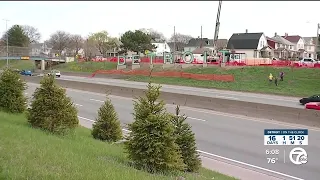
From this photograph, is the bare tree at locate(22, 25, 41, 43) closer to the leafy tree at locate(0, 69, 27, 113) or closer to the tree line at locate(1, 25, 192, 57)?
the tree line at locate(1, 25, 192, 57)

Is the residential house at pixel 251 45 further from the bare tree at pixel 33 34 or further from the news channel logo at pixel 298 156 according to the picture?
the bare tree at pixel 33 34

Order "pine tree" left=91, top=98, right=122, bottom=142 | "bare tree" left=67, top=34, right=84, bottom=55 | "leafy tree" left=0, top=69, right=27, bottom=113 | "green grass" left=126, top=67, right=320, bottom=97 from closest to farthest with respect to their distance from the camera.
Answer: "pine tree" left=91, top=98, right=122, bottom=142 < "leafy tree" left=0, top=69, right=27, bottom=113 < "green grass" left=126, top=67, right=320, bottom=97 < "bare tree" left=67, top=34, right=84, bottom=55

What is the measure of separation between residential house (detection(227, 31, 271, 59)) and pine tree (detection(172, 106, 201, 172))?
74.1 m

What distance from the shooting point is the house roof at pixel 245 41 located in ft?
273

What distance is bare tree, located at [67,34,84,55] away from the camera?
149 metres

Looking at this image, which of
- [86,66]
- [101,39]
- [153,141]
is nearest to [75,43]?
[101,39]

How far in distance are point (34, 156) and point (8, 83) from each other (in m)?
10.7

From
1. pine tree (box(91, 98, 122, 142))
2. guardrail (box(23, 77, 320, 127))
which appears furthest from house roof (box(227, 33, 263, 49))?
pine tree (box(91, 98, 122, 142))

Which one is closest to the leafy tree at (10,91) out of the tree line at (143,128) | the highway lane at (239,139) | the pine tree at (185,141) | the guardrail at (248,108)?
the tree line at (143,128)

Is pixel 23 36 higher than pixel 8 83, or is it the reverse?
pixel 23 36

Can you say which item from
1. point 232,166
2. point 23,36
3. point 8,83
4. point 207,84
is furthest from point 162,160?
point 23,36

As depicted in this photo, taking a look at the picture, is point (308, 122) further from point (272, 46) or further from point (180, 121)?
point (272, 46)

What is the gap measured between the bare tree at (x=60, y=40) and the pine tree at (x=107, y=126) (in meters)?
132

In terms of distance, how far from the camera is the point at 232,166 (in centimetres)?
1305
